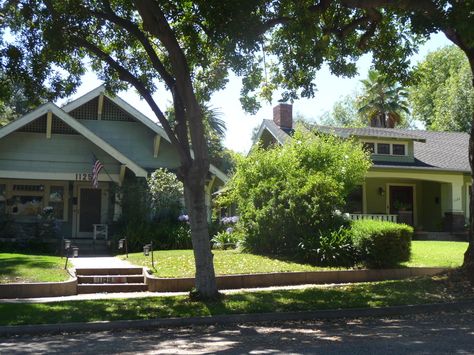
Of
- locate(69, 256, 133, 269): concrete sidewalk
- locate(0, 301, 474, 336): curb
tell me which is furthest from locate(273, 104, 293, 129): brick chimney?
locate(0, 301, 474, 336): curb

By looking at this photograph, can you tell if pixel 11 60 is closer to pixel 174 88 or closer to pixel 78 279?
pixel 174 88

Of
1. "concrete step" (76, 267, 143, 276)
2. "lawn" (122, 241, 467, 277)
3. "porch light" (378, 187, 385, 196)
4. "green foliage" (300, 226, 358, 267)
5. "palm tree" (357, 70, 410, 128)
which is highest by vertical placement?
"palm tree" (357, 70, 410, 128)

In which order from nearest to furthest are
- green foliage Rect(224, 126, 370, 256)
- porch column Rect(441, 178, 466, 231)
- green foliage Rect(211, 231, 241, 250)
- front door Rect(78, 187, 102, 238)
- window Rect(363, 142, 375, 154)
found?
green foliage Rect(224, 126, 370, 256)
green foliage Rect(211, 231, 241, 250)
front door Rect(78, 187, 102, 238)
porch column Rect(441, 178, 466, 231)
window Rect(363, 142, 375, 154)

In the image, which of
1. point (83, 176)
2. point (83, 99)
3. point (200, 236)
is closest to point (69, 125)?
point (83, 176)

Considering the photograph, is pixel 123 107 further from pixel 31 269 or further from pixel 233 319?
pixel 233 319

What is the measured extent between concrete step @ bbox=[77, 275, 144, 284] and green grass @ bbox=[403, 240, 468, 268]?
Answer: 738cm

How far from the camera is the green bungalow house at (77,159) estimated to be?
20.9 metres

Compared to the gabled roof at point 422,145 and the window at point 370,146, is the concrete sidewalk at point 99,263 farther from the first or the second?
the window at point 370,146

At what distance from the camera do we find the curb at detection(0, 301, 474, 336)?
872 centimetres

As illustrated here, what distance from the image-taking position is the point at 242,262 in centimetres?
1523

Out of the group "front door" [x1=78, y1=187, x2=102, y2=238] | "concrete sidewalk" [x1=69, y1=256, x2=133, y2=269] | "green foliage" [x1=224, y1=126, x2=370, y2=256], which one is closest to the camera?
"concrete sidewalk" [x1=69, y1=256, x2=133, y2=269]

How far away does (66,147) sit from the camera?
21781 millimetres

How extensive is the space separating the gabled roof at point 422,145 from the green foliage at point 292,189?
5337mm

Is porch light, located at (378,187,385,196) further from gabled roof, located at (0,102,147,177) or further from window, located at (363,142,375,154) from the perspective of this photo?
gabled roof, located at (0,102,147,177)
